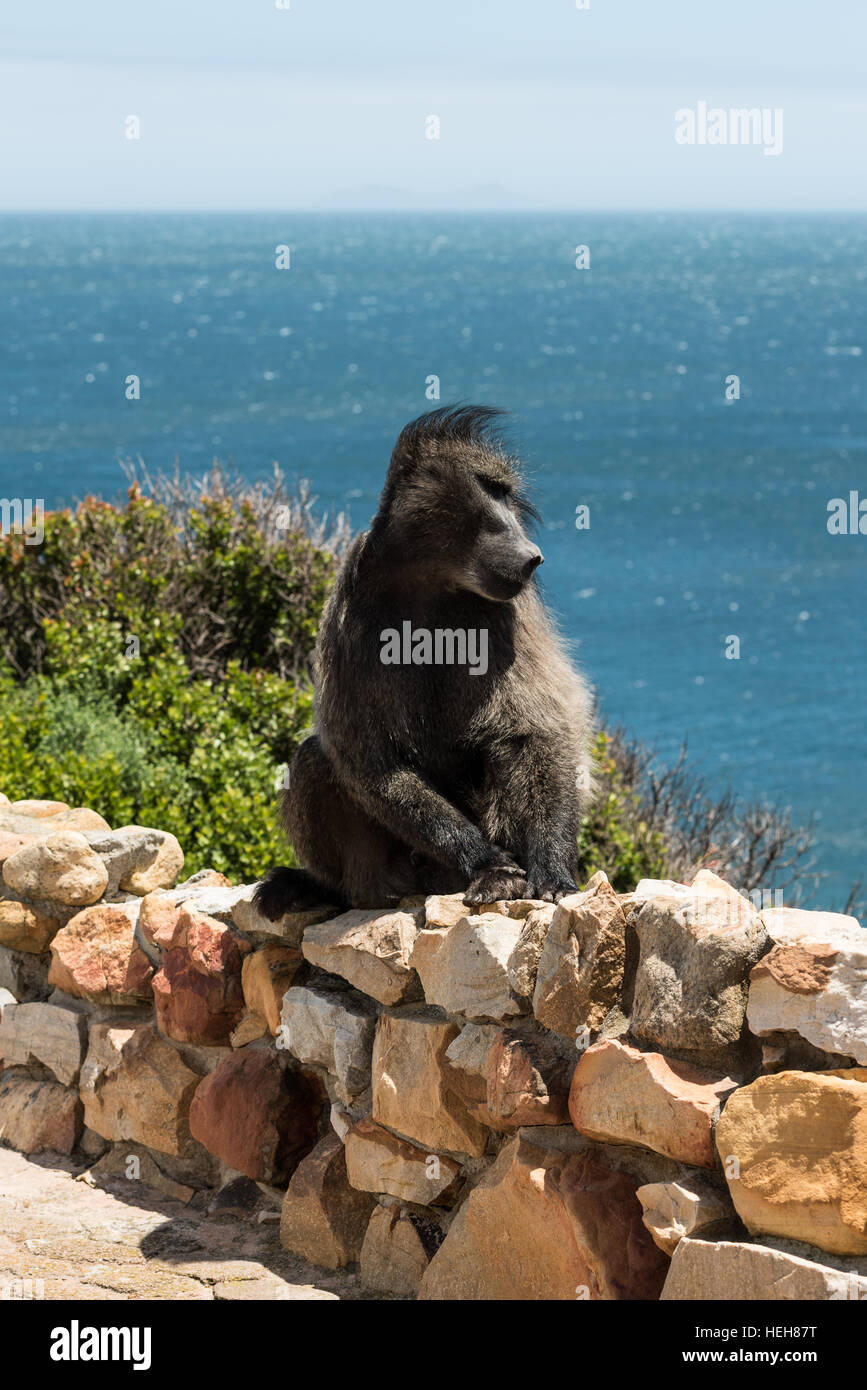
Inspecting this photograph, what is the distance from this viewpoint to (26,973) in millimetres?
4531

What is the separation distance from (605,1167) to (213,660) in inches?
236

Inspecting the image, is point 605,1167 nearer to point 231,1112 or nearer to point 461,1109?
point 461,1109

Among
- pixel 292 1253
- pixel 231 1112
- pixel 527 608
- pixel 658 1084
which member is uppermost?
pixel 527 608

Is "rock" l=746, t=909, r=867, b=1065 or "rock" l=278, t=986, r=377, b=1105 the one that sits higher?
"rock" l=746, t=909, r=867, b=1065

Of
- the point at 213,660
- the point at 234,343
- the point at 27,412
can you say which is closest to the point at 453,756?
the point at 213,660

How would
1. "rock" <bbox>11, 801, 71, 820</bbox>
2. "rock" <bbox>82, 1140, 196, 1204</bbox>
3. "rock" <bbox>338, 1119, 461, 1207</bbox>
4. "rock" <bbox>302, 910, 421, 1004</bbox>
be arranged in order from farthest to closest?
"rock" <bbox>11, 801, 71, 820</bbox> < "rock" <bbox>82, 1140, 196, 1204</bbox> < "rock" <bbox>302, 910, 421, 1004</bbox> < "rock" <bbox>338, 1119, 461, 1207</bbox>

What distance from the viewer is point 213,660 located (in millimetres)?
8484

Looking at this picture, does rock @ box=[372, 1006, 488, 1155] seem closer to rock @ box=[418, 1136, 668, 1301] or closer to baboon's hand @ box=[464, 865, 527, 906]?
rock @ box=[418, 1136, 668, 1301]

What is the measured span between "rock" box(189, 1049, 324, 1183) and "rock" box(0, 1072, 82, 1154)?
27.5 inches

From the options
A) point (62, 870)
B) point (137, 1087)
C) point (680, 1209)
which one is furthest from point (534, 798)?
point (62, 870)

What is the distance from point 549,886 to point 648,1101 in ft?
2.43

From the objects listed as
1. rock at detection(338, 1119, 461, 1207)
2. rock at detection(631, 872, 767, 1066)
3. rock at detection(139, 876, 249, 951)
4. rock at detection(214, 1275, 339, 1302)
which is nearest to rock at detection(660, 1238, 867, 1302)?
rock at detection(631, 872, 767, 1066)

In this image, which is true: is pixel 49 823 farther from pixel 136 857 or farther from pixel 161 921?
pixel 161 921

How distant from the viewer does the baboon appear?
3.41 m
